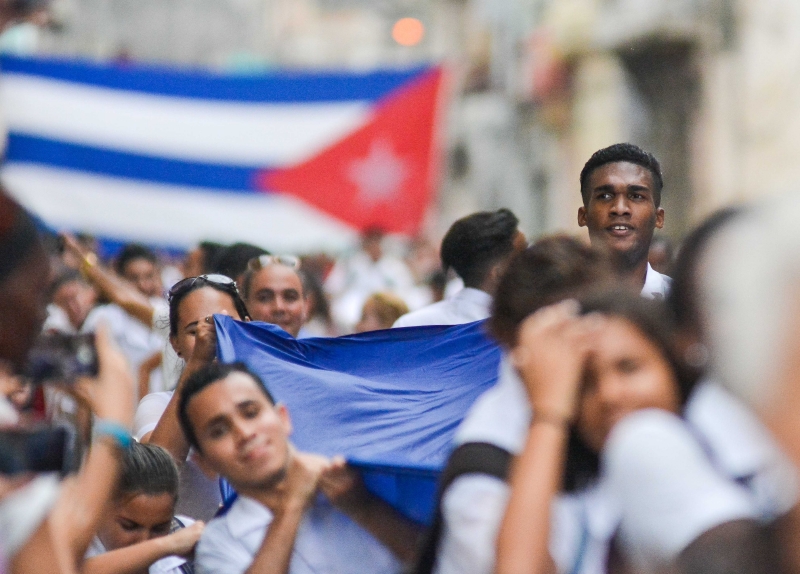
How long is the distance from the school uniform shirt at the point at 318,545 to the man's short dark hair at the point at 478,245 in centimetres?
270

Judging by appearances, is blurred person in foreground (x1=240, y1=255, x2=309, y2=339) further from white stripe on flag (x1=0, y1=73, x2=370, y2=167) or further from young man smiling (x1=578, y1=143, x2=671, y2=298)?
white stripe on flag (x1=0, y1=73, x2=370, y2=167)

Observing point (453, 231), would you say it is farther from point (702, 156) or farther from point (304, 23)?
point (304, 23)

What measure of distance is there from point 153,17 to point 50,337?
99.8 ft

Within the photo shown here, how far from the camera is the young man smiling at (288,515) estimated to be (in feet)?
9.28

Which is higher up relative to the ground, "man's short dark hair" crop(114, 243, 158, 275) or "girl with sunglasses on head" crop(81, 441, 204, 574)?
"man's short dark hair" crop(114, 243, 158, 275)

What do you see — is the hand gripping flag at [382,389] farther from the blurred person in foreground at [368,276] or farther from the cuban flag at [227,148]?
the cuban flag at [227,148]

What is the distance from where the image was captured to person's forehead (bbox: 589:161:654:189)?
4.74 m

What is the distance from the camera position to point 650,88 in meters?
17.0

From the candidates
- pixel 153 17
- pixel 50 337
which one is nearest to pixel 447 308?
pixel 50 337

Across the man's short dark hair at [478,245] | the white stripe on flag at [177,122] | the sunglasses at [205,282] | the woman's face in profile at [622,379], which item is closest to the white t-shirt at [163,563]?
the sunglasses at [205,282]

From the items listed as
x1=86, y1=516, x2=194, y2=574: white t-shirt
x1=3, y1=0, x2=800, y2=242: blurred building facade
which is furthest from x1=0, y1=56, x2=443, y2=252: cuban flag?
x1=86, y1=516, x2=194, y2=574: white t-shirt

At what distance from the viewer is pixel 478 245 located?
553 cm

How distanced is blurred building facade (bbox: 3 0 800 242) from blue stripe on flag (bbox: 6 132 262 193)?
1.58 metres

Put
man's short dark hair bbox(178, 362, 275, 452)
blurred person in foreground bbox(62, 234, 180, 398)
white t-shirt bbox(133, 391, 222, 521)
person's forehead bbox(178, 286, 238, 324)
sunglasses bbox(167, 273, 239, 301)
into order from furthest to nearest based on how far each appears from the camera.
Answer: blurred person in foreground bbox(62, 234, 180, 398) < sunglasses bbox(167, 273, 239, 301) < person's forehead bbox(178, 286, 238, 324) < white t-shirt bbox(133, 391, 222, 521) < man's short dark hair bbox(178, 362, 275, 452)
